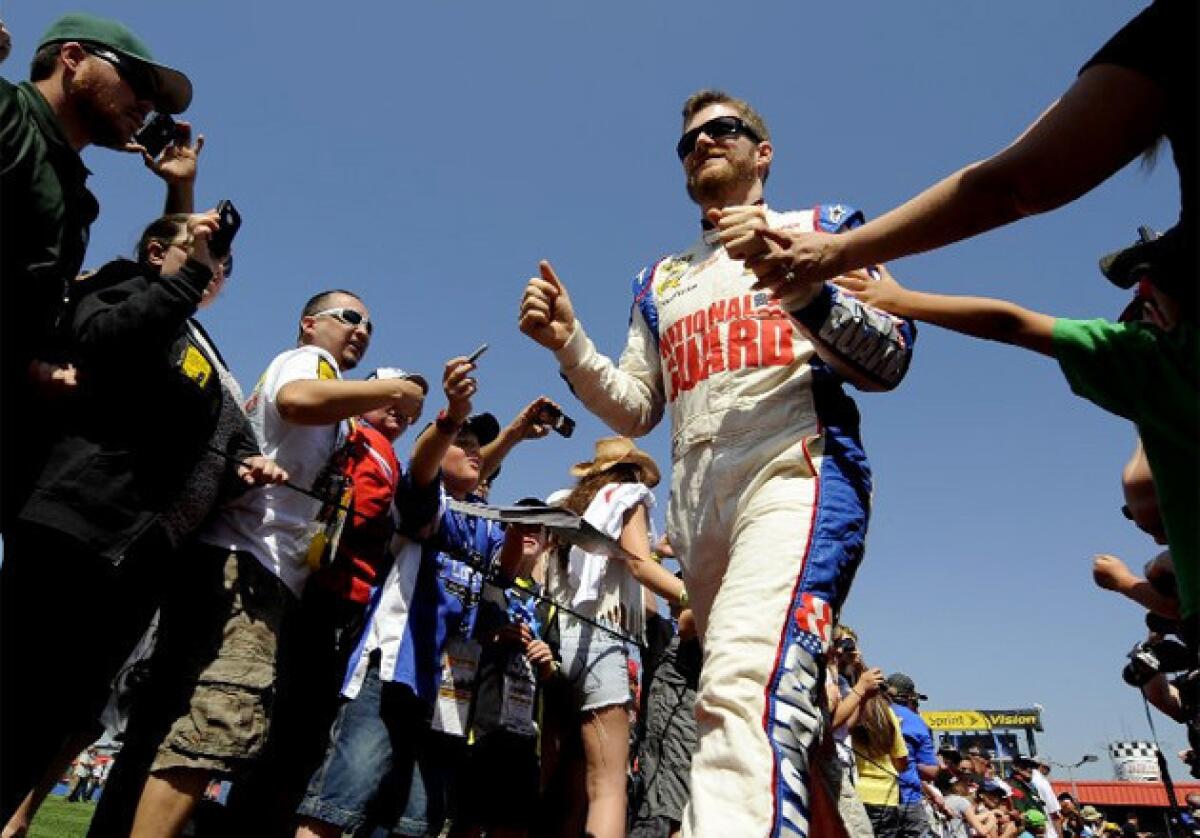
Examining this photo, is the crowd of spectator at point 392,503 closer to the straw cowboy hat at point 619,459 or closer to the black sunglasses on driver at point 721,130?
the black sunglasses on driver at point 721,130

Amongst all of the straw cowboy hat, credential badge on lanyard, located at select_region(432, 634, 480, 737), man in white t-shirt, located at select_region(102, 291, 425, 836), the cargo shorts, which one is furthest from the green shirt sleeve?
the straw cowboy hat

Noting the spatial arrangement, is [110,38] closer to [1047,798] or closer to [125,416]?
[125,416]

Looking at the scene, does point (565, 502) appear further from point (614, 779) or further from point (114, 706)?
point (114, 706)

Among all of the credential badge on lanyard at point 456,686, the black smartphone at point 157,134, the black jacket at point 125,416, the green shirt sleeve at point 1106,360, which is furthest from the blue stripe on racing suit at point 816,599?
the black smartphone at point 157,134

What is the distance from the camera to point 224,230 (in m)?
3.01

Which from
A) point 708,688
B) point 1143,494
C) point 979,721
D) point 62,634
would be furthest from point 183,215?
point 979,721

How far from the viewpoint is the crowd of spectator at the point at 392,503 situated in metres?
1.91

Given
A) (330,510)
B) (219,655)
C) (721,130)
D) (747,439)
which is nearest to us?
(747,439)

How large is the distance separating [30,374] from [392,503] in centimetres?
175

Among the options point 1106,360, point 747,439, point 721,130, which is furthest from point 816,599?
point 721,130

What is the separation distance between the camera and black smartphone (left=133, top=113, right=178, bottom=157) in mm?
3418

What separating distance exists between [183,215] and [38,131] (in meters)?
1.15

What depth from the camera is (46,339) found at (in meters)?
2.45

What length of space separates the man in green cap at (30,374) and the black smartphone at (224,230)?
40 cm
